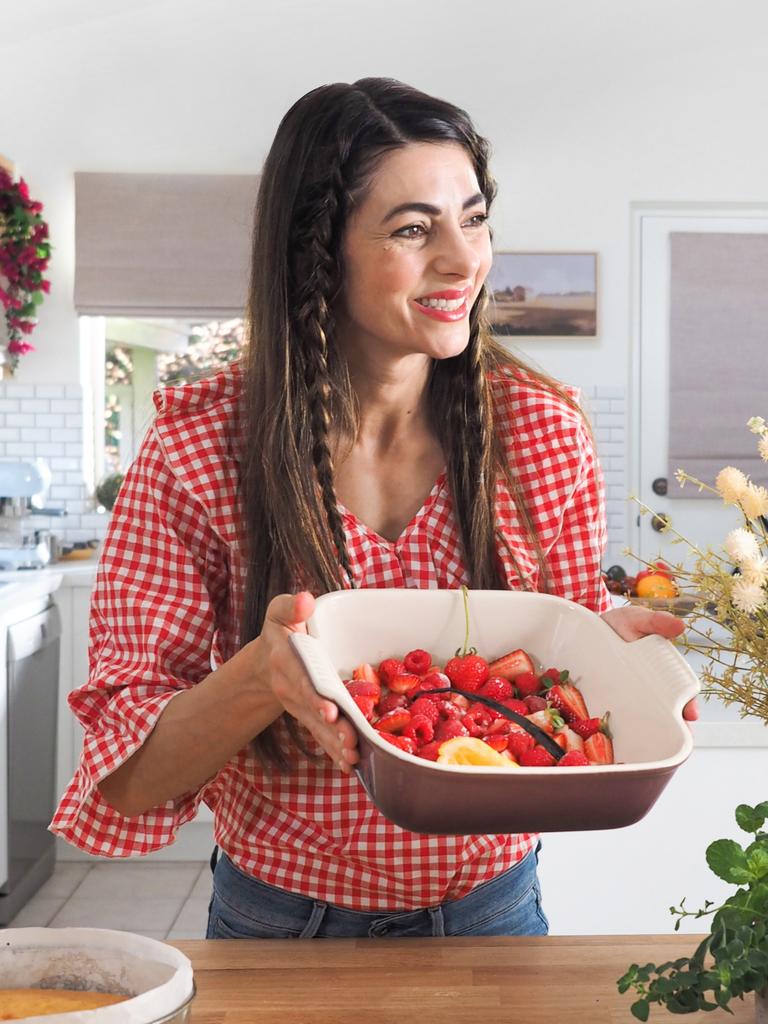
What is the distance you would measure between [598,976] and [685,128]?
4.39 m

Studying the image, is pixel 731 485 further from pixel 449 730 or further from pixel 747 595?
pixel 449 730

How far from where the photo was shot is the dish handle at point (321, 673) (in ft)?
2.88

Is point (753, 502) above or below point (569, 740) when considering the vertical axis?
above

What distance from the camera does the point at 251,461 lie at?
129cm

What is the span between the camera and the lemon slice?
0.92m

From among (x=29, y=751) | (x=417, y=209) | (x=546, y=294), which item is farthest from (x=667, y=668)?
(x=546, y=294)

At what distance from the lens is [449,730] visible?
0.99 metres

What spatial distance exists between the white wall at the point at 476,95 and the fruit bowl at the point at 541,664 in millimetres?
3619

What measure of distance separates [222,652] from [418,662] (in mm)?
320

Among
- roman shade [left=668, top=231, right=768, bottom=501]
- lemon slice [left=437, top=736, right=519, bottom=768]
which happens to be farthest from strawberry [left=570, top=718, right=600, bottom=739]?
roman shade [left=668, top=231, right=768, bottom=501]

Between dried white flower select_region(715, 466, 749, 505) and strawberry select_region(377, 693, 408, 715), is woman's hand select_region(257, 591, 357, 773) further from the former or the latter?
dried white flower select_region(715, 466, 749, 505)

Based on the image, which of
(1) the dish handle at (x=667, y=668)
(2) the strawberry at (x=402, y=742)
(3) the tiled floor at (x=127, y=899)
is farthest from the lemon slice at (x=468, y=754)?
(3) the tiled floor at (x=127, y=899)

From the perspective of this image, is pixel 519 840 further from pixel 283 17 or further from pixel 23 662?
pixel 283 17

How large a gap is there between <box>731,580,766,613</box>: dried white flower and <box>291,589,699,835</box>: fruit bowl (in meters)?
0.08
